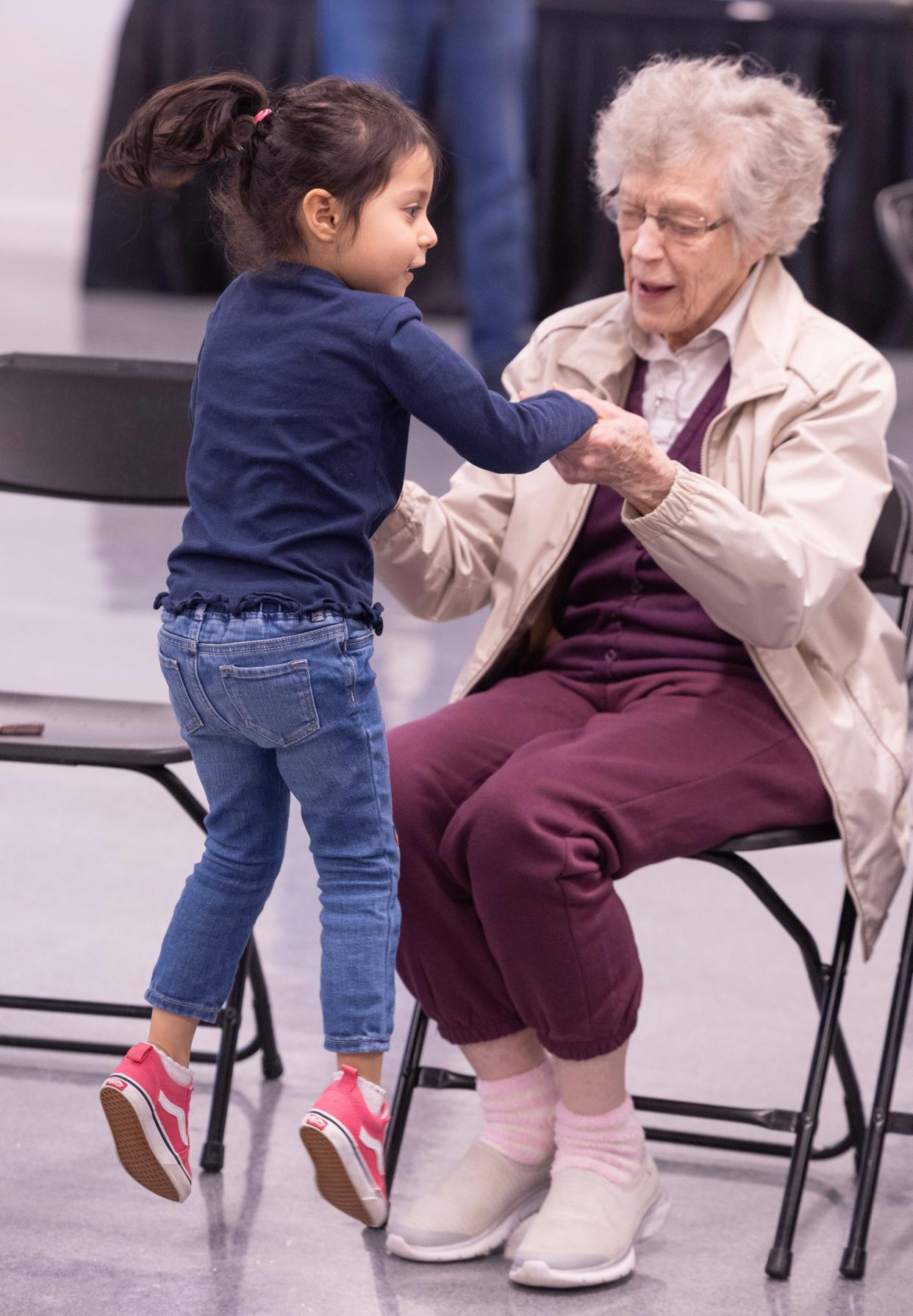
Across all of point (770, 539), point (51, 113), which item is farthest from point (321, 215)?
point (51, 113)

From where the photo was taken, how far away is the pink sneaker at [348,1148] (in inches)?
65.9

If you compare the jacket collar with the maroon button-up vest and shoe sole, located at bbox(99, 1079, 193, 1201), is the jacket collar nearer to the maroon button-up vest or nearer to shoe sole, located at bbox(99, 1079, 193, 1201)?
the maroon button-up vest

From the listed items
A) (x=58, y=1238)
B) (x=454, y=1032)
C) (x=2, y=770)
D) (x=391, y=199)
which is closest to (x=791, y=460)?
(x=391, y=199)

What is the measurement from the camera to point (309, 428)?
168cm

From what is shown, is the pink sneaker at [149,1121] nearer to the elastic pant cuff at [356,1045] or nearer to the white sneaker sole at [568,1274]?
the elastic pant cuff at [356,1045]

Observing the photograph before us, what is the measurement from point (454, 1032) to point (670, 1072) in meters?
0.52

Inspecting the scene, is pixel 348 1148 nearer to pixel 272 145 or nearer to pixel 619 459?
pixel 619 459

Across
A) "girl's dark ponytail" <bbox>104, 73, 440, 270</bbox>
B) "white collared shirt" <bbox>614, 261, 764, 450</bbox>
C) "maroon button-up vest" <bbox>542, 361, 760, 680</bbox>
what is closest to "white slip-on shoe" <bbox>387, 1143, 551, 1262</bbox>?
"maroon button-up vest" <bbox>542, 361, 760, 680</bbox>

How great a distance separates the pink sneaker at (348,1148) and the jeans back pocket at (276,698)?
1.15ft

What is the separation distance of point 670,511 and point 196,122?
0.66 m

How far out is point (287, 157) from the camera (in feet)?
5.44

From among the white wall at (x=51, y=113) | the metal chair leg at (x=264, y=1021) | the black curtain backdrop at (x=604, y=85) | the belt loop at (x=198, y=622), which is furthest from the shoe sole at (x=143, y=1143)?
the white wall at (x=51, y=113)

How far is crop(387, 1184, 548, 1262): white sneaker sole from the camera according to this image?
1987 mm

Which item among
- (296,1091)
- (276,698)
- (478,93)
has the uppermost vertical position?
(478,93)
